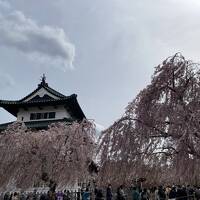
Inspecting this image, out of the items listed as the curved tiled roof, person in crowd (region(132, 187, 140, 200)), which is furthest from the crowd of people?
the curved tiled roof

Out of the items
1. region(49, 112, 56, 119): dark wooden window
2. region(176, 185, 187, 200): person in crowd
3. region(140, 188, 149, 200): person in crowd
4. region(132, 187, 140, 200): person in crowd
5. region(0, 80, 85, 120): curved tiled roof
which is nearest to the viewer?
region(132, 187, 140, 200): person in crowd

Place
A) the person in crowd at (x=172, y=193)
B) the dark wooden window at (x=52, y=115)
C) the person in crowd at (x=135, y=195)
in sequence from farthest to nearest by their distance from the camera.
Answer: the dark wooden window at (x=52, y=115), the person in crowd at (x=172, y=193), the person in crowd at (x=135, y=195)

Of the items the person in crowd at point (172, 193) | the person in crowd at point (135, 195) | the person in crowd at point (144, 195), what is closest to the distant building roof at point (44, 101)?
the person in crowd at point (144, 195)

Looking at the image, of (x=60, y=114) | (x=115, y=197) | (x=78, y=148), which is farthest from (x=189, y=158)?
(x=60, y=114)

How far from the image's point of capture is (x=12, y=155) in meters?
21.6

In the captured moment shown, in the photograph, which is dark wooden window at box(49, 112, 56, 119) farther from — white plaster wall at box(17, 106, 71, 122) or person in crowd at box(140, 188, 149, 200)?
person in crowd at box(140, 188, 149, 200)

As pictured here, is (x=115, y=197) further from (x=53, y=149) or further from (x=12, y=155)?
(x=12, y=155)

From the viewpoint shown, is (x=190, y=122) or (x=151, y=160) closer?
(x=190, y=122)

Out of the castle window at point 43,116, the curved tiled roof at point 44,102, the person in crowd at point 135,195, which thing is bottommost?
the person in crowd at point 135,195

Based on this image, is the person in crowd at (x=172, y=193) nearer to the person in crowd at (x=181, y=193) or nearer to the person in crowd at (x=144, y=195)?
the person in crowd at (x=181, y=193)

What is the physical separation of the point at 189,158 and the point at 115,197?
1144 cm

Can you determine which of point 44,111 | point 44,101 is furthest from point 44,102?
point 44,111

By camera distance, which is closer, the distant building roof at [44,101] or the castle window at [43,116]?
the distant building roof at [44,101]

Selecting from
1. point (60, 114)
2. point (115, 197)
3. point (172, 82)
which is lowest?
point (115, 197)
